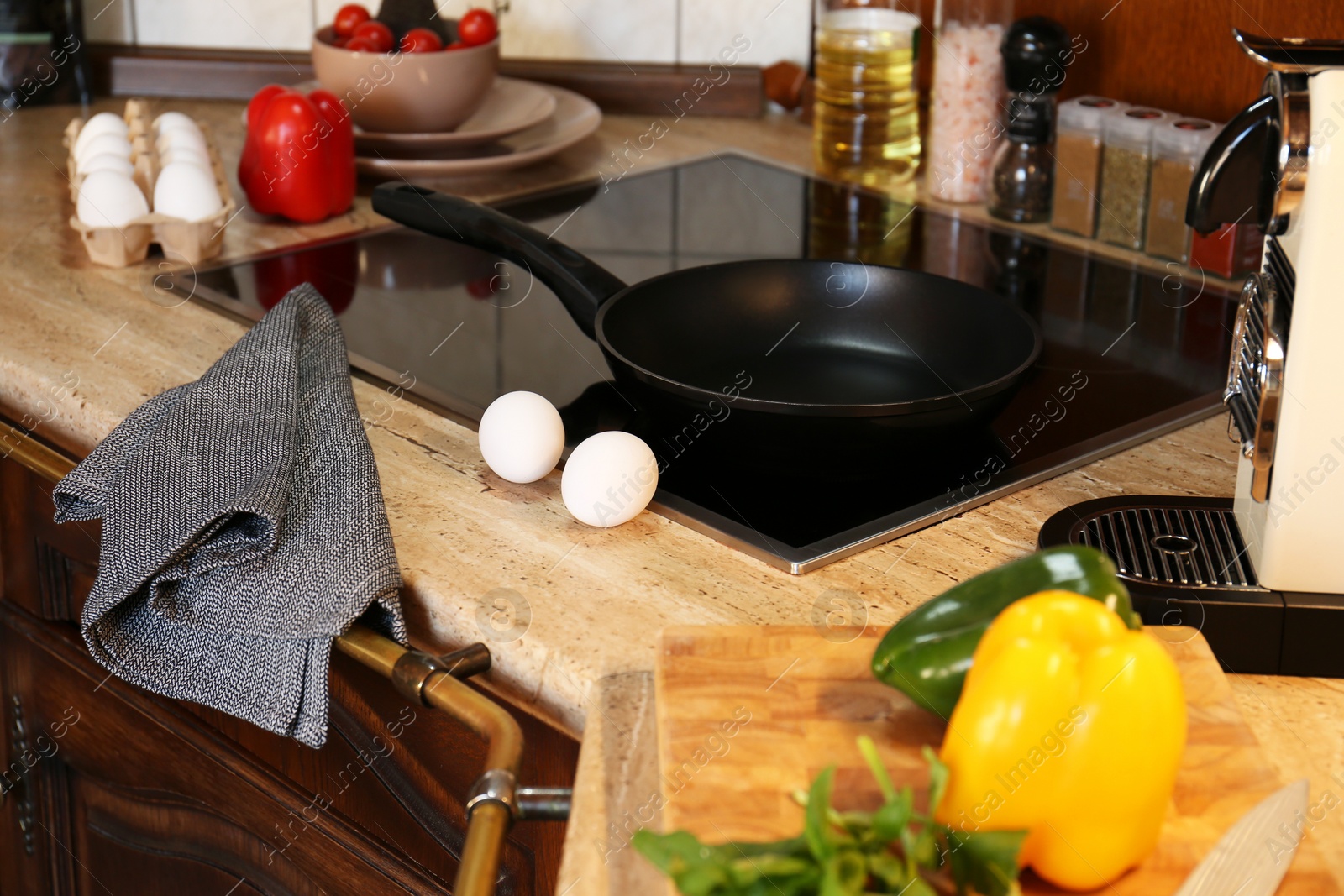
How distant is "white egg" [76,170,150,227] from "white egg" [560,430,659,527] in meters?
0.57

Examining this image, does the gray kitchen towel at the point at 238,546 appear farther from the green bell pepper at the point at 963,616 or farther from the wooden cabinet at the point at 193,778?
the green bell pepper at the point at 963,616

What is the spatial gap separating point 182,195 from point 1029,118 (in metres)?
0.75

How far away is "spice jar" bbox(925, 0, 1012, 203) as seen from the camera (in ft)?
4.12

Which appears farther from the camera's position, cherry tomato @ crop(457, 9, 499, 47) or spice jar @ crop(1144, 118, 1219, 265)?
cherry tomato @ crop(457, 9, 499, 47)

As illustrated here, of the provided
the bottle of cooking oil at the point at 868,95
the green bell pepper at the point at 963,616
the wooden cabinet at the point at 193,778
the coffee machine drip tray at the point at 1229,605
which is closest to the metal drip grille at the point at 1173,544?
the coffee machine drip tray at the point at 1229,605

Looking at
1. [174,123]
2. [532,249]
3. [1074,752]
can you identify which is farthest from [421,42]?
[1074,752]

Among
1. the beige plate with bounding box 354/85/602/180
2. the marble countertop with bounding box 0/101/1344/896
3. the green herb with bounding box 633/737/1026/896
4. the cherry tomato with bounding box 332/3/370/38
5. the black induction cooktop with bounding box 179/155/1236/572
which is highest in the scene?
the cherry tomato with bounding box 332/3/370/38

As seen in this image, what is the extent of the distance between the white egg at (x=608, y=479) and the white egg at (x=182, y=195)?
0.55 metres

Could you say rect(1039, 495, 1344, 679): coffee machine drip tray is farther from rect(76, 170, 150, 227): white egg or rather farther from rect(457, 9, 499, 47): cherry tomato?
rect(457, 9, 499, 47): cherry tomato

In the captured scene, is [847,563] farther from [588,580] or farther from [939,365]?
[939,365]

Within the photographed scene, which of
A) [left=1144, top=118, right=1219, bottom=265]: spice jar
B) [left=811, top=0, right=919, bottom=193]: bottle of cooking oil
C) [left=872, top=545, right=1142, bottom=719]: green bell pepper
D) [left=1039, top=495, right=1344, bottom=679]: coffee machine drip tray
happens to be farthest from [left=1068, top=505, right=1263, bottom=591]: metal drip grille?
[left=811, top=0, right=919, bottom=193]: bottle of cooking oil

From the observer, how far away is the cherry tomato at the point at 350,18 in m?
1.34

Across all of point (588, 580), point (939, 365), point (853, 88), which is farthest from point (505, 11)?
point (588, 580)

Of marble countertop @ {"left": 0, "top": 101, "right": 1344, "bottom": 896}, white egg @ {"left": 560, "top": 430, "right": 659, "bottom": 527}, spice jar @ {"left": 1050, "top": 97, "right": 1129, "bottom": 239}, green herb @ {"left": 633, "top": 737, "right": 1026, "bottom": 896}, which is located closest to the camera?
green herb @ {"left": 633, "top": 737, "right": 1026, "bottom": 896}
